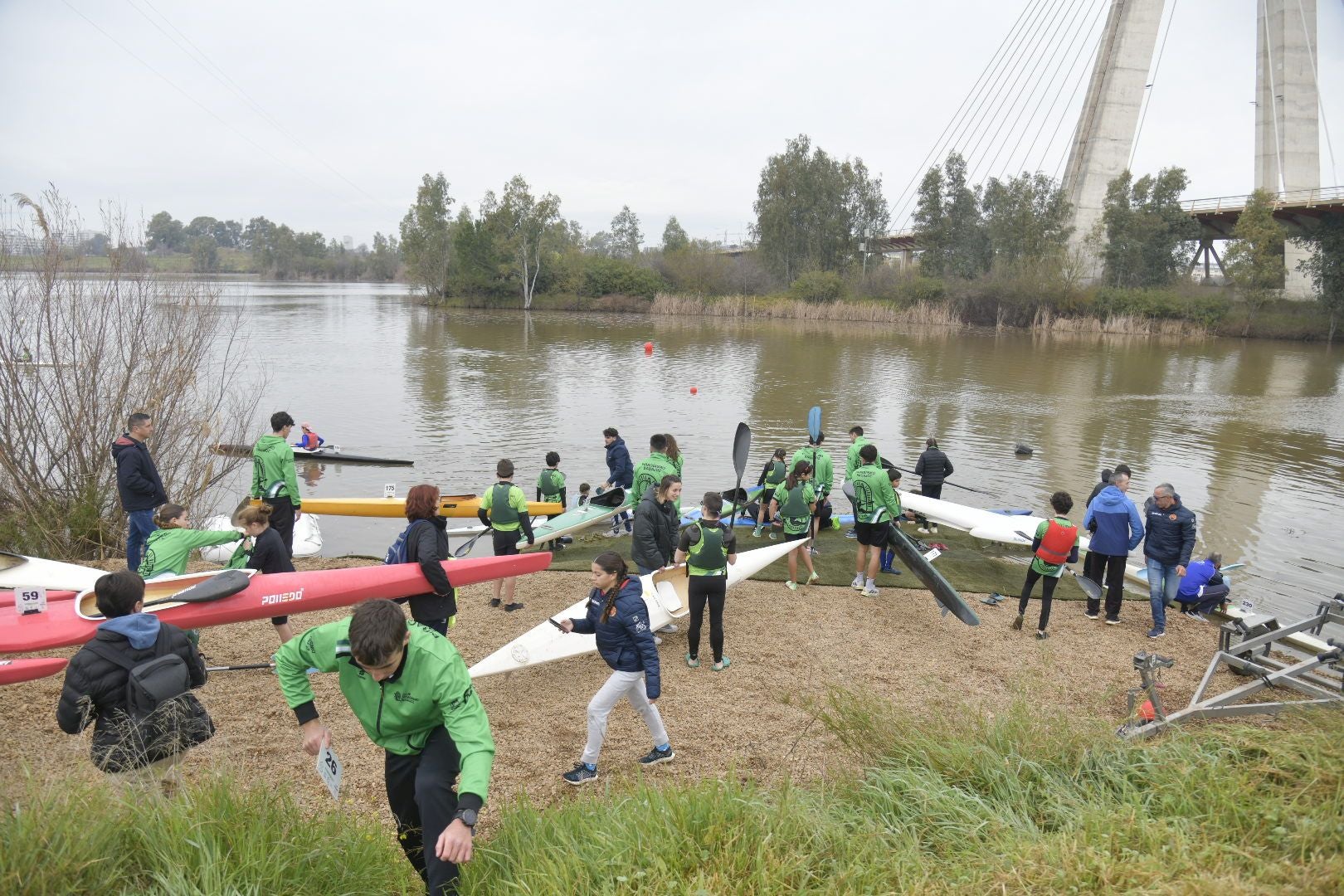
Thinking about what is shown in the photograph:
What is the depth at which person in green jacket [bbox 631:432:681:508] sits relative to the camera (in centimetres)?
816

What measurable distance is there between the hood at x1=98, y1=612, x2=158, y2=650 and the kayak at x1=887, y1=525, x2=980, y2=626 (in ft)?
20.8

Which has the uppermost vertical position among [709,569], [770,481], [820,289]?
[820,289]

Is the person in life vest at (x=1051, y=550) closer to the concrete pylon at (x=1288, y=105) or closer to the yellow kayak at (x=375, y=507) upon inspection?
the yellow kayak at (x=375, y=507)

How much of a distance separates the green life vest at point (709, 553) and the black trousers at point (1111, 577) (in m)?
4.37

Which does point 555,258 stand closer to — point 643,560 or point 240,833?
point 643,560

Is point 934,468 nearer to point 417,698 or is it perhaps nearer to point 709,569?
point 709,569

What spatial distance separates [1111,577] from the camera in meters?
7.84

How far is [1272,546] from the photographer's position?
1188 centimetres

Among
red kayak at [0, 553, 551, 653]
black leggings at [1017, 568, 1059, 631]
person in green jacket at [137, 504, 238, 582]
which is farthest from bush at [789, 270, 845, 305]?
person in green jacket at [137, 504, 238, 582]

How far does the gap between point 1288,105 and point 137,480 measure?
57269mm

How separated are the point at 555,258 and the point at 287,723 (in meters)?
60.7

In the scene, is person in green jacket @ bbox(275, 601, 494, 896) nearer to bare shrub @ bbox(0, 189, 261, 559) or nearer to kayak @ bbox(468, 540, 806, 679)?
kayak @ bbox(468, 540, 806, 679)

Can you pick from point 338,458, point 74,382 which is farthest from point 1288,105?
point 74,382

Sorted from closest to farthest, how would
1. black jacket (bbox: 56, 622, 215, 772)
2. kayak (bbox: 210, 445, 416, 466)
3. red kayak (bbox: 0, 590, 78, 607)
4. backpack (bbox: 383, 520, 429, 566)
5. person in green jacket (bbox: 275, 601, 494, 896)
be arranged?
person in green jacket (bbox: 275, 601, 494, 896) < black jacket (bbox: 56, 622, 215, 772) < backpack (bbox: 383, 520, 429, 566) < red kayak (bbox: 0, 590, 78, 607) < kayak (bbox: 210, 445, 416, 466)
